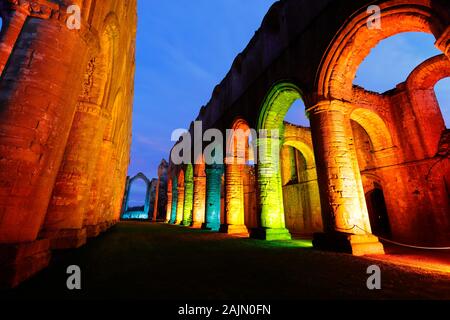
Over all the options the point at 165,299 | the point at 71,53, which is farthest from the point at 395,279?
the point at 71,53

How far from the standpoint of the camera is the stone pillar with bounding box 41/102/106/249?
389 centimetres

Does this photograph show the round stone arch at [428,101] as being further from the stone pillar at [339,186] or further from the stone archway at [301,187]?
the stone pillar at [339,186]

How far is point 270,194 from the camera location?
22.0 feet

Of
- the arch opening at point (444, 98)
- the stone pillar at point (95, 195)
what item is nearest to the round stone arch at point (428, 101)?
the stone pillar at point (95, 195)

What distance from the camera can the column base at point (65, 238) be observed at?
375 cm

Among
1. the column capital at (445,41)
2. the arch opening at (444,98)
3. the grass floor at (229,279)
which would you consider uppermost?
the arch opening at (444,98)

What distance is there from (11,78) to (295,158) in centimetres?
1259

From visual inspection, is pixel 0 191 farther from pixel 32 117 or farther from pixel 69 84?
pixel 69 84

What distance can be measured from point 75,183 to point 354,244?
18.5 ft

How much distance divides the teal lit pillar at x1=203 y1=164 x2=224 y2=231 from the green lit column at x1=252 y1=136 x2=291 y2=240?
162 inches

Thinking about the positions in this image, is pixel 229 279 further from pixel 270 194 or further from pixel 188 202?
pixel 188 202

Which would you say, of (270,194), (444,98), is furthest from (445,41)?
(444,98)

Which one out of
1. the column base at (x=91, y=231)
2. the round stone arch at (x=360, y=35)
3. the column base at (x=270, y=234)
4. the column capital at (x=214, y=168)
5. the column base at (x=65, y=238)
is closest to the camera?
the round stone arch at (x=360, y=35)

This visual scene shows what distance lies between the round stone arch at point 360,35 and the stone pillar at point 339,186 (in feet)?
1.71
